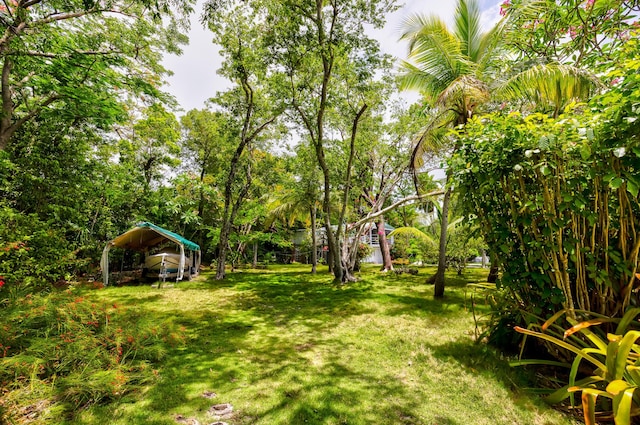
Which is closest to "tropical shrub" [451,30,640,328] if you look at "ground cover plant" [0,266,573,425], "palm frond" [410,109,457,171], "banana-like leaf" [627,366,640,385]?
"banana-like leaf" [627,366,640,385]

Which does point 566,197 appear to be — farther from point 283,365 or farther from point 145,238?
point 145,238

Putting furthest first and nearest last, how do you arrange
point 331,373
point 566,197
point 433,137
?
point 433,137
point 331,373
point 566,197

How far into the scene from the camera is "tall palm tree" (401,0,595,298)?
19.7ft

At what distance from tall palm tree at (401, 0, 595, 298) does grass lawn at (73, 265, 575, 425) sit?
3181mm

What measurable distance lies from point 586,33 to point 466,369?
6379 millimetres

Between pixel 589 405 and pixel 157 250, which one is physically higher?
pixel 157 250

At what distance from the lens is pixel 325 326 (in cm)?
545

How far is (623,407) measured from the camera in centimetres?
176

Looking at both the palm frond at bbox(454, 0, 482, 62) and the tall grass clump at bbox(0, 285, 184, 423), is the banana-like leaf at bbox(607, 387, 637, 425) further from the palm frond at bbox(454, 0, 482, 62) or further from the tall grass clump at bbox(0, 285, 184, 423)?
the palm frond at bbox(454, 0, 482, 62)

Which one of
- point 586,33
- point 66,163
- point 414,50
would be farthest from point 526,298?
point 66,163

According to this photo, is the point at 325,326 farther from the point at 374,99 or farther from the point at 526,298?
the point at 374,99

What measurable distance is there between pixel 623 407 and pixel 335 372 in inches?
102

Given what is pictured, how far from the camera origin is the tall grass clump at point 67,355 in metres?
2.50

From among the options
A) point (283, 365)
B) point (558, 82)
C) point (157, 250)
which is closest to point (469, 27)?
point (558, 82)
